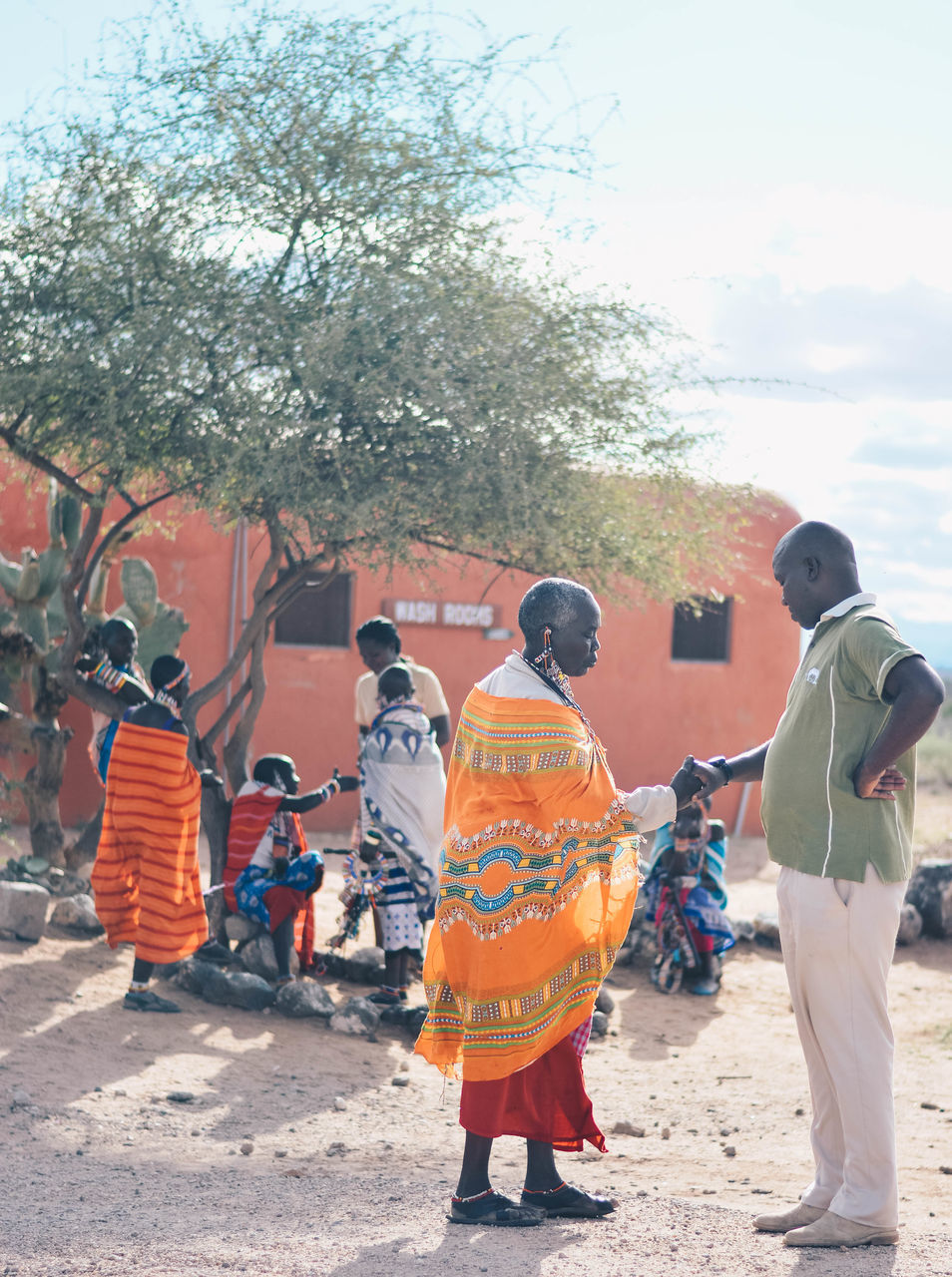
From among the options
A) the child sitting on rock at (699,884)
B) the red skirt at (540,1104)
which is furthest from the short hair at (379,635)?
the red skirt at (540,1104)

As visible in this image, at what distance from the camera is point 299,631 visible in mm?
12328

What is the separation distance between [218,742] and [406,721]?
4.99 metres

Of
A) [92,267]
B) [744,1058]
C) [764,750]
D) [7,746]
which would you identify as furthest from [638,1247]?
[7,746]

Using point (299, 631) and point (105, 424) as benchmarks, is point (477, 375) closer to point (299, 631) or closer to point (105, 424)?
point (105, 424)

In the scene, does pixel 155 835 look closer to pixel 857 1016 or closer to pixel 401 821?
pixel 401 821

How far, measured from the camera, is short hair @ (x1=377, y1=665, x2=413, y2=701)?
630 centimetres

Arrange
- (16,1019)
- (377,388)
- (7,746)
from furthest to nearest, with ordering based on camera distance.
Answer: (7,746)
(377,388)
(16,1019)

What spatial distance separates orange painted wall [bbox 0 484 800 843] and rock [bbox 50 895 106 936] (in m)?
3.93

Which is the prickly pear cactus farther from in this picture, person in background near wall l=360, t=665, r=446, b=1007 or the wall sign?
person in background near wall l=360, t=665, r=446, b=1007

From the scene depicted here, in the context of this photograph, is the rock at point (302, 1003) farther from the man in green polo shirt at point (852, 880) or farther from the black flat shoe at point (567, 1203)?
the man in green polo shirt at point (852, 880)

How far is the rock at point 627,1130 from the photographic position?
16.7 feet

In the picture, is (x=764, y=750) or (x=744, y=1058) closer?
(x=764, y=750)

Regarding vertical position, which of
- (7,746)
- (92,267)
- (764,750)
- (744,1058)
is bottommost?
(744,1058)

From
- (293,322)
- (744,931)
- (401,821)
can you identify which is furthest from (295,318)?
(744,931)
